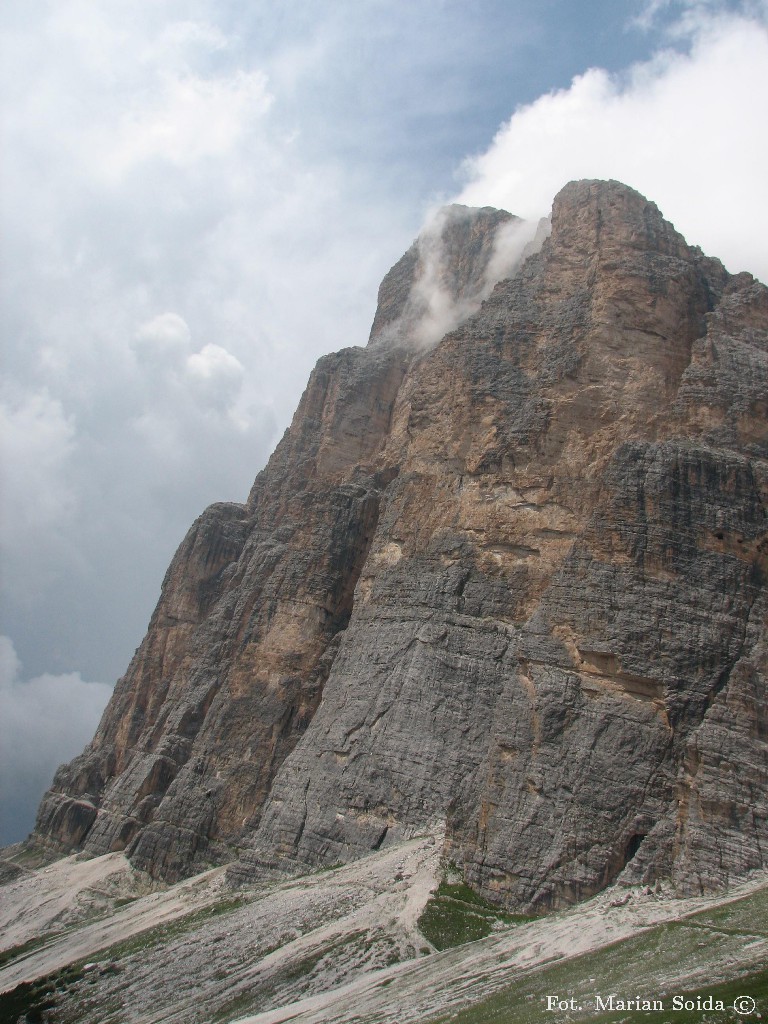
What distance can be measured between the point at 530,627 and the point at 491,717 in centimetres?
735

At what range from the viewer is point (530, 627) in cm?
5234

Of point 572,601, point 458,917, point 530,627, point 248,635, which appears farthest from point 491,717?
point 248,635

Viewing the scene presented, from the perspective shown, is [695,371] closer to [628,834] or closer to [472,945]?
[628,834]

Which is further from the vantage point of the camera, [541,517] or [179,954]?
[541,517]

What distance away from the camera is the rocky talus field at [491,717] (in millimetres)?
39688

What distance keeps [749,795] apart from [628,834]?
6681 mm

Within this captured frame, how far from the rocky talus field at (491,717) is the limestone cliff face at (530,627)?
218 millimetres

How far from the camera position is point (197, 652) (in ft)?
298

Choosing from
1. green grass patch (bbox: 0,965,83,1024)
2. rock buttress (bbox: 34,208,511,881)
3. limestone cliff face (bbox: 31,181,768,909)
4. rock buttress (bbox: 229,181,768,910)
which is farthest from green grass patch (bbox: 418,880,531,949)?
rock buttress (bbox: 34,208,511,881)

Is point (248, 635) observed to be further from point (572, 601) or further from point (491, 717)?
point (572, 601)

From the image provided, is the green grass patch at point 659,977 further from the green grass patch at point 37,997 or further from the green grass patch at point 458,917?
the green grass patch at point 37,997

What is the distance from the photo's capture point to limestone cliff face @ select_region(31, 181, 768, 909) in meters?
44.8

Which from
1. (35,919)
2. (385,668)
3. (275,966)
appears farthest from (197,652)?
(275,966)

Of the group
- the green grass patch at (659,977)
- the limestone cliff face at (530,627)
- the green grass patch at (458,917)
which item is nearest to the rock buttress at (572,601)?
the limestone cliff face at (530,627)
